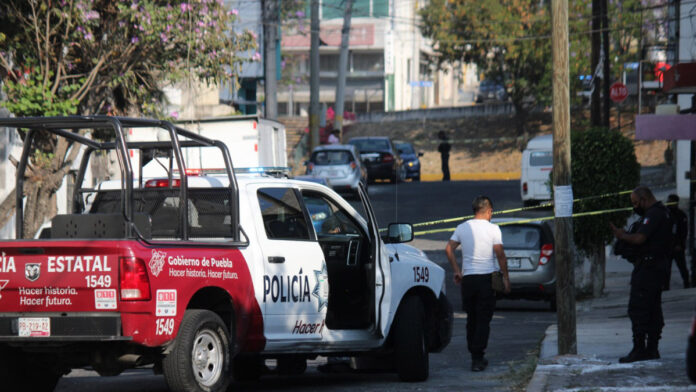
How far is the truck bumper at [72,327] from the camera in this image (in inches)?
322

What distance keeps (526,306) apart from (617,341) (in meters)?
7.32

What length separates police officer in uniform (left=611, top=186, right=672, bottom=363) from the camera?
37.1ft

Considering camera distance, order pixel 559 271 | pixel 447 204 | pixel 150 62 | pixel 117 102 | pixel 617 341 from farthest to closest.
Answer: pixel 447 204
pixel 117 102
pixel 150 62
pixel 617 341
pixel 559 271

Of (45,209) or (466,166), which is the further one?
(466,166)

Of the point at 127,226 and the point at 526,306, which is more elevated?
the point at 127,226

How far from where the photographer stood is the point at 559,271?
462 inches

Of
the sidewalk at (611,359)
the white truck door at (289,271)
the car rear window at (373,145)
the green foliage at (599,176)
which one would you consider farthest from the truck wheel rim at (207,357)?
the car rear window at (373,145)

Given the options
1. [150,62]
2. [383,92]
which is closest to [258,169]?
[150,62]

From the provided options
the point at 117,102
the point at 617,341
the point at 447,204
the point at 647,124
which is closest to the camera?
the point at 617,341

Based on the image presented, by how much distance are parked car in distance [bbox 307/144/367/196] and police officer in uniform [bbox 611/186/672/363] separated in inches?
874

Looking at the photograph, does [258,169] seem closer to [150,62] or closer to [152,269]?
[152,269]

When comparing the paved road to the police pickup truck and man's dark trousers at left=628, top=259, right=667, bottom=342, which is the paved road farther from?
man's dark trousers at left=628, top=259, right=667, bottom=342

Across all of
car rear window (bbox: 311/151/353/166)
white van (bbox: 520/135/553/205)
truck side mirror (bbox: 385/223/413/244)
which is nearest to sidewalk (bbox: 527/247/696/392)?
truck side mirror (bbox: 385/223/413/244)

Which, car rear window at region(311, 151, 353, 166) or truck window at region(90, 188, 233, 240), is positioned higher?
car rear window at region(311, 151, 353, 166)
